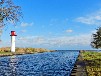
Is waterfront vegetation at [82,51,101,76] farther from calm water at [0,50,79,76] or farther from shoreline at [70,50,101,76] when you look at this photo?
calm water at [0,50,79,76]

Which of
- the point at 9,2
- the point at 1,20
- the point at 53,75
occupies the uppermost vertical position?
the point at 9,2

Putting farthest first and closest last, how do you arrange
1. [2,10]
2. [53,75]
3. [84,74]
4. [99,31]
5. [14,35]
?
1. [14,35]
2. [99,31]
3. [53,75]
4. [84,74]
5. [2,10]

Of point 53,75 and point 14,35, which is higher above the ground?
point 14,35

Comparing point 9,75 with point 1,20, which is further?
point 9,75

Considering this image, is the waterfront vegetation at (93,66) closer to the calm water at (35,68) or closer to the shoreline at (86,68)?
the shoreline at (86,68)

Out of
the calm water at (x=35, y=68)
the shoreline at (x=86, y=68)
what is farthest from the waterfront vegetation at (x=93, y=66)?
the calm water at (x=35, y=68)

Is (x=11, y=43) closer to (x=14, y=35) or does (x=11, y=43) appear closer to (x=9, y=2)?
(x=14, y=35)

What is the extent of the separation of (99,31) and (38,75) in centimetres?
5915


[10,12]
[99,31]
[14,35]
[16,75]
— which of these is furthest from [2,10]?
[14,35]

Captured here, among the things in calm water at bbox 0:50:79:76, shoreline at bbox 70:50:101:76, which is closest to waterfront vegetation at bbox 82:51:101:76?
shoreline at bbox 70:50:101:76

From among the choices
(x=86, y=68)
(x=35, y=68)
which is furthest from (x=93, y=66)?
(x=35, y=68)

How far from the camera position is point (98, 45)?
312ft

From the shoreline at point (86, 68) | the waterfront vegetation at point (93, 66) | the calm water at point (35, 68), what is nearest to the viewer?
the waterfront vegetation at point (93, 66)

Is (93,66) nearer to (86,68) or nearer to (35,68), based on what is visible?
(86,68)
